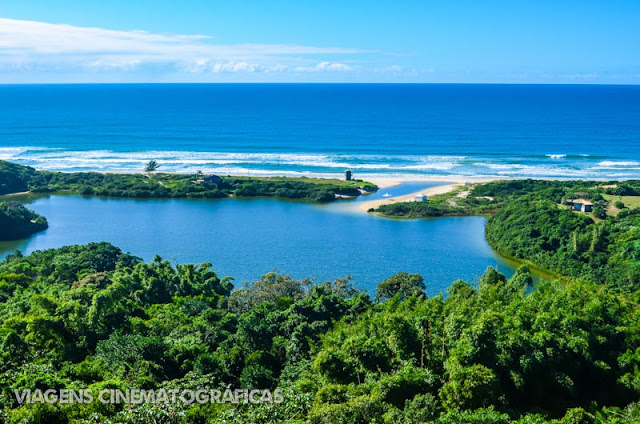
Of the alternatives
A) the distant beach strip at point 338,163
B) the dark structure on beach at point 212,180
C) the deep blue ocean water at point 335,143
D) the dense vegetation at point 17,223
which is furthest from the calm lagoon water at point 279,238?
the deep blue ocean water at point 335,143

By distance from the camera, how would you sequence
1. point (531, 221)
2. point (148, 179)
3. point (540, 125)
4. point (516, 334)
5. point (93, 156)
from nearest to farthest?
point (516, 334) < point (531, 221) < point (148, 179) < point (93, 156) < point (540, 125)

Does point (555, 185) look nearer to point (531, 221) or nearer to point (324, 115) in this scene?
point (531, 221)

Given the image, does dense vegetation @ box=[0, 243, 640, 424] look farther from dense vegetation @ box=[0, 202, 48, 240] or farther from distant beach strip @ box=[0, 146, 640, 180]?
distant beach strip @ box=[0, 146, 640, 180]

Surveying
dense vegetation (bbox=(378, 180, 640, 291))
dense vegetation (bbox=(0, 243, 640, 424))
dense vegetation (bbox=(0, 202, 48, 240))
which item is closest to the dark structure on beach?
dense vegetation (bbox=(0, 202, 48, 240))

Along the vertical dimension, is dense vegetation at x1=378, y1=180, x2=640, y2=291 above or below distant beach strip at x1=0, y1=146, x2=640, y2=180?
below

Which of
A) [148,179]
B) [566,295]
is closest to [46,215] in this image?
[148,179]

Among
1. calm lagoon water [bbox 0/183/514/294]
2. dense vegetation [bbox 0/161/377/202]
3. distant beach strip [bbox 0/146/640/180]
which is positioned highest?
distant beach strip [bbox 0/146/640/180]
